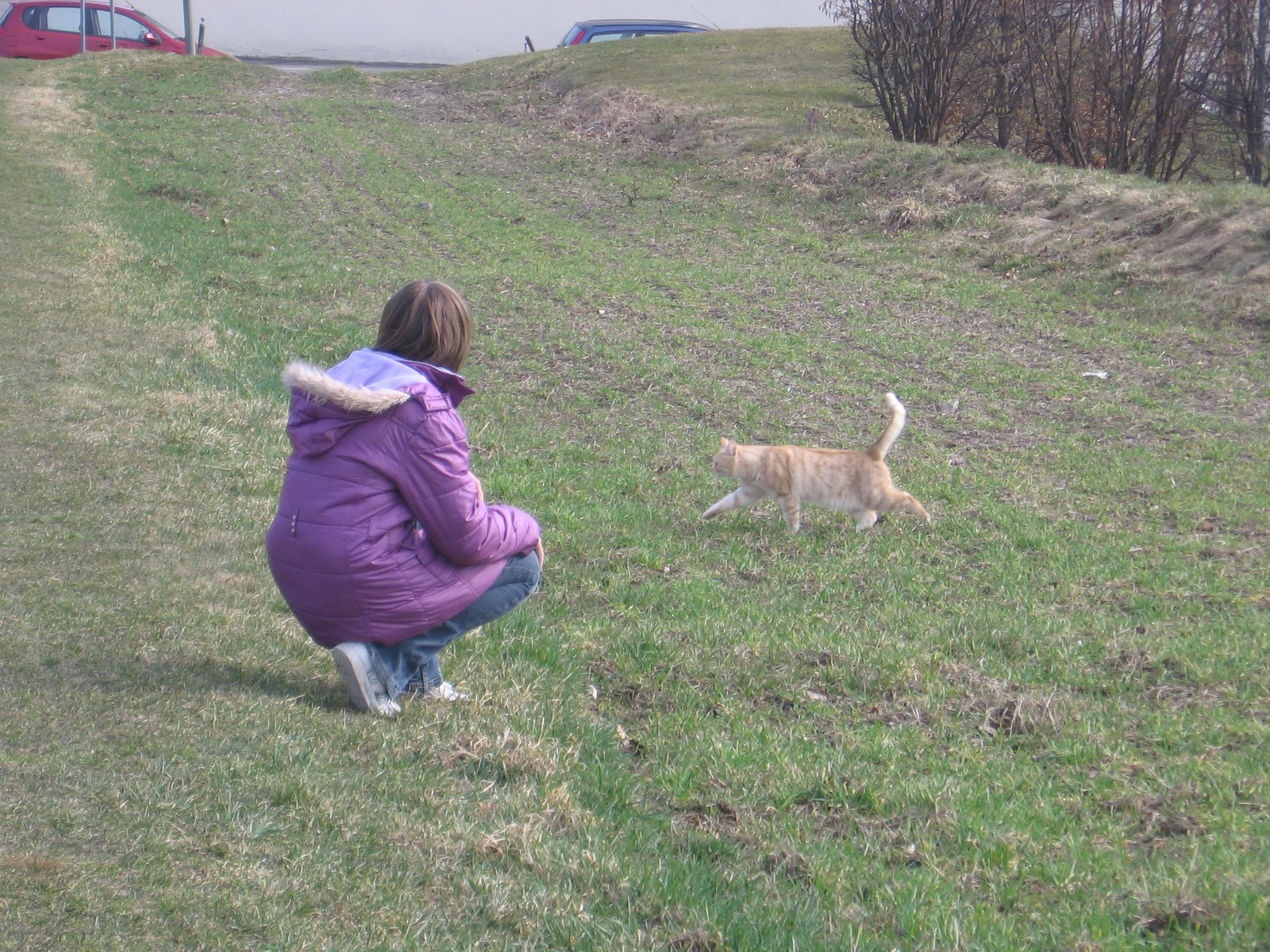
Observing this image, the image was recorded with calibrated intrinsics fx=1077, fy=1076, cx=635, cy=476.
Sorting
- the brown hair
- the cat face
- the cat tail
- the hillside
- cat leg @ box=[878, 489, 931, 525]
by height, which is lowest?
cat leg @ box=[878, 489, 931, 525]

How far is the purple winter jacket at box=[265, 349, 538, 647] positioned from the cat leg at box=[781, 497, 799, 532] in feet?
11.8

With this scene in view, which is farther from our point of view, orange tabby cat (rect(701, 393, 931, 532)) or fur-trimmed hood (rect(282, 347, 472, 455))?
orange tabby cat (rect(701, 393, 931, 532))

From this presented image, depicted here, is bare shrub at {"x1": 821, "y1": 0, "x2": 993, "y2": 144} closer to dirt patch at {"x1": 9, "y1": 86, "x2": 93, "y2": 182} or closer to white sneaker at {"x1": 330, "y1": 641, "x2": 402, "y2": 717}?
dirt patch at {"x1": 9, "y1": 86, "x2": 93, "y2": 182}

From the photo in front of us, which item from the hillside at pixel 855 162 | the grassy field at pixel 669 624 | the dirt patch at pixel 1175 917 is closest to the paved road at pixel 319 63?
the hillside at pixel 855 162

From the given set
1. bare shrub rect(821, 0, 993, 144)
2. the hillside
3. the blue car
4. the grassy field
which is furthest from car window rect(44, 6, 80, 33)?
bare shrub rect(821, 0, 993, 144)

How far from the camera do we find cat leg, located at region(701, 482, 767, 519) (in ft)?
24.0

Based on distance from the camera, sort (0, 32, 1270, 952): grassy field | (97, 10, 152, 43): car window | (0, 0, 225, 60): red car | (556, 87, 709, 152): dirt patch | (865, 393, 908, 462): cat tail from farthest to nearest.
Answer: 1. (97, 10, 152, 43): car window
2. (0, 0, 225, 60): red car
3. (556, 87, 709, 152): dirt patch
4. (865, 393, 908, 462): cat tail
5. (0, 32, 1270, 952): grassy field

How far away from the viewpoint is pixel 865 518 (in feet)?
23.9

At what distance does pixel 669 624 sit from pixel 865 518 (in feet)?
7.27

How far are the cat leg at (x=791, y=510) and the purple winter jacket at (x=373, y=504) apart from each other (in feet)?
11.8

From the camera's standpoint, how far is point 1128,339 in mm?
11234

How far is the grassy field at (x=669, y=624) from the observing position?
3180 mm

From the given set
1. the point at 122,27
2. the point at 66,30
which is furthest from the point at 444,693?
the point at 66,30

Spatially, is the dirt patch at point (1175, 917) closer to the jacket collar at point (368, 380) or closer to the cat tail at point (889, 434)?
the jacket collar at point (368, 380)
